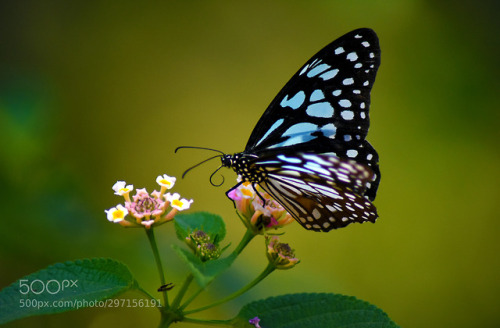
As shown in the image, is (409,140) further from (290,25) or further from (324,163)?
(324,163)

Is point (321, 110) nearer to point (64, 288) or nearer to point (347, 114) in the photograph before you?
point (347, 114)

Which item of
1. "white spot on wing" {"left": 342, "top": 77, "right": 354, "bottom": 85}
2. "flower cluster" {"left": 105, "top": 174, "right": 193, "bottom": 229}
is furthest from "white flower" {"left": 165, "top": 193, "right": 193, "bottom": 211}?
"white spot on wing" {"left": 342, "top": 77, "right": 354, "bottom": 85}

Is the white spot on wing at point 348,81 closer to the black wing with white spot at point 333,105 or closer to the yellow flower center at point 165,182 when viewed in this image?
the black wing with white spot at point 333,105

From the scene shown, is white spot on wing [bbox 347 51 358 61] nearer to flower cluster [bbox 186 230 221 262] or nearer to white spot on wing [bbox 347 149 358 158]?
white spot on wing [bbox 347 149 358 158]

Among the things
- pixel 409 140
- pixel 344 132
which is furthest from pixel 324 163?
pixel 409 140

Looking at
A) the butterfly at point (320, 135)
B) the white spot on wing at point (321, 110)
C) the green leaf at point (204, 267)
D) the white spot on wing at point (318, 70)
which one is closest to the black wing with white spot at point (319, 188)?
the butterfly at point (320, 135)

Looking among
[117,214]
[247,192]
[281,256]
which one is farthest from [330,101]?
[117,214]
